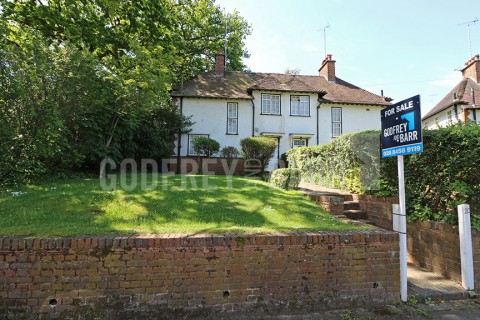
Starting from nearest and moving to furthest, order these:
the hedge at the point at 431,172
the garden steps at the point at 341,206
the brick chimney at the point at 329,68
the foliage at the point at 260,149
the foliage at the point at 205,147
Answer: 1. the hedge at the point at 431,172
2. the garden steps at the point at 341,206
3. the foliage at the point at 260,149
4. the foliage at the point at 205,147
5. the brick chimney at the point at 329,68

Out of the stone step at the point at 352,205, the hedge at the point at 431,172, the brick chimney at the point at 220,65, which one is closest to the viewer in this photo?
the hedge at the point at 431,172

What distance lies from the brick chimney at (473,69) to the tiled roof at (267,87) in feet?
25.0

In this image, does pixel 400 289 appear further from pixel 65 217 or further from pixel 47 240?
pixel 65 217

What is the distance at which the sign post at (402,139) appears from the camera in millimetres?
4035

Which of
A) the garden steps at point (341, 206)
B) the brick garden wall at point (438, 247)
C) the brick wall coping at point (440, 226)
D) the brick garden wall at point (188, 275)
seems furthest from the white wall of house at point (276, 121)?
the brick garden wall at point (188, 275)

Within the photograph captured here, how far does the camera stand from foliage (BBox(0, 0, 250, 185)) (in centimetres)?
692

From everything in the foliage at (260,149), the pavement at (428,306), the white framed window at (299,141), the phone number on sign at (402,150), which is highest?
the white framed window at (299,141)

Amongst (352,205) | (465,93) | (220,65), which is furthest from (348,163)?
(465,93)

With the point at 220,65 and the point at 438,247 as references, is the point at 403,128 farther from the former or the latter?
the point at 220,65

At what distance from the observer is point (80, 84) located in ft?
26.3

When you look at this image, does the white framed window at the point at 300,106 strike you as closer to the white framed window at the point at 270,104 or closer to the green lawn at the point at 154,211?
the white framed window at the point at 270,104

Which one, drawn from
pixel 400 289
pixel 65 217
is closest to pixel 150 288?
pixel 65 217

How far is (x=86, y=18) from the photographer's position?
11156 millimetres

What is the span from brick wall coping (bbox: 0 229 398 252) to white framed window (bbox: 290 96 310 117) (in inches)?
659
